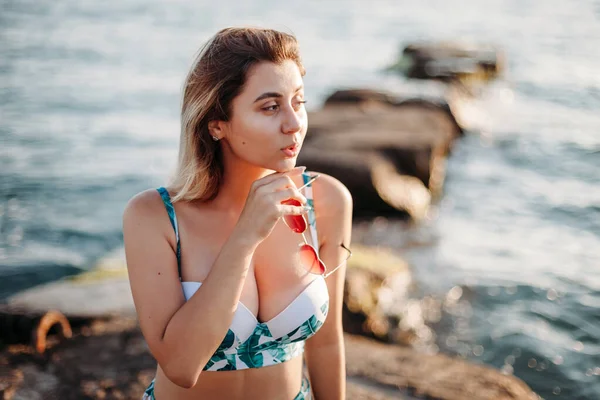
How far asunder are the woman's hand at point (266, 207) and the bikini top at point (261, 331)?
348 millimetres

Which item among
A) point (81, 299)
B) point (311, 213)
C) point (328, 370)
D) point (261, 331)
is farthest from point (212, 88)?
point (81, 299)

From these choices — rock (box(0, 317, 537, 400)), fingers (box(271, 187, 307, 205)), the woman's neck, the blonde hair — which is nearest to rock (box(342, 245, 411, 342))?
rock (box(0, 317, 537, 400))

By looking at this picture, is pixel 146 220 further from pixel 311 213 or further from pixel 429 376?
pixel 429 376

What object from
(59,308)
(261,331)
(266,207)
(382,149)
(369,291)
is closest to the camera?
(266,207)

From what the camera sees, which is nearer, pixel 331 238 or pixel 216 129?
pixel 216 129

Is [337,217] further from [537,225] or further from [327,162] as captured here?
[537,225]

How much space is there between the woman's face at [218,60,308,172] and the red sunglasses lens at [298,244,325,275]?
0.34m

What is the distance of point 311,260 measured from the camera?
2941mm

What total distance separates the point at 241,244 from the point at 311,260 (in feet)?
1.20

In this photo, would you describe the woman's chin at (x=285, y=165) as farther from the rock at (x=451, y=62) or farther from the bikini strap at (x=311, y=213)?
the rock at (x=451, y=62)

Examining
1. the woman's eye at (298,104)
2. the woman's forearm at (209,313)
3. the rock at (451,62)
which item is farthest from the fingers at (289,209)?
the rock at (451,62)

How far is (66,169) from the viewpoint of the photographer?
11.8m

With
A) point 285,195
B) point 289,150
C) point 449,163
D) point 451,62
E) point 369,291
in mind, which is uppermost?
point 289,150

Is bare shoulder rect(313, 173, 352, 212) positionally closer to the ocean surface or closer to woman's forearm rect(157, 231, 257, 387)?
woman's forearm rect(157, 231, 257, 387)
